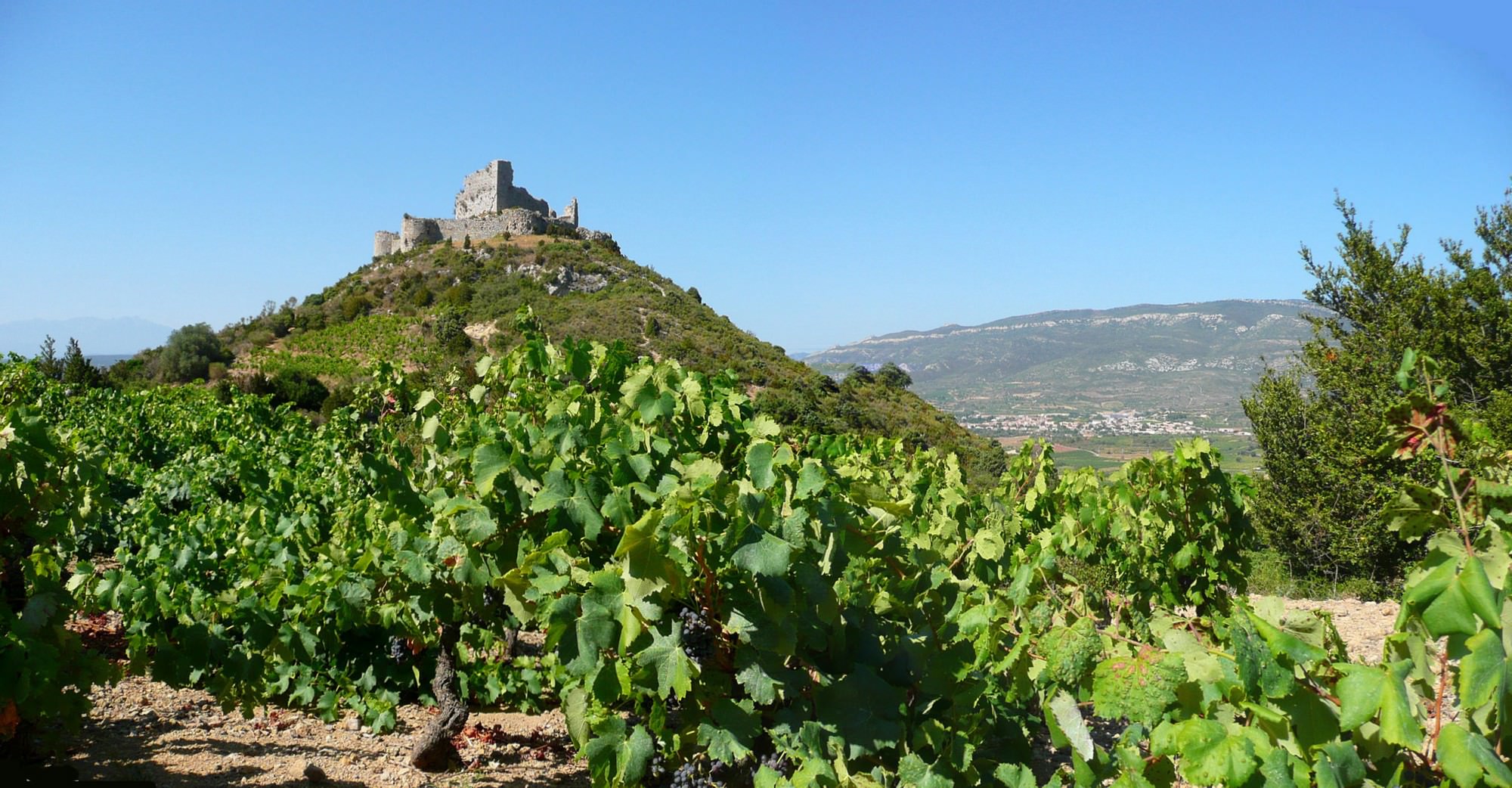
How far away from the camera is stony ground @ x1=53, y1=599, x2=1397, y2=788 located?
3.81 meters

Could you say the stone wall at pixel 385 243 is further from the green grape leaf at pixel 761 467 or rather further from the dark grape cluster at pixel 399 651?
the green grape leaf at pixel 761 467

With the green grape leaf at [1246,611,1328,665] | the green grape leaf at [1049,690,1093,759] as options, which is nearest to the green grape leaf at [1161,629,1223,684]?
the green grape leaf at [1246,611,1328,665]

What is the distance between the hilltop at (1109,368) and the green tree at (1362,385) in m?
64.5

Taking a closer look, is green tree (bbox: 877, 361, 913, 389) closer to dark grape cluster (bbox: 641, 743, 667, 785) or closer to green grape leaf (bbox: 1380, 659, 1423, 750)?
dark grape cluster (bbox: 641, 743, 667, 785)

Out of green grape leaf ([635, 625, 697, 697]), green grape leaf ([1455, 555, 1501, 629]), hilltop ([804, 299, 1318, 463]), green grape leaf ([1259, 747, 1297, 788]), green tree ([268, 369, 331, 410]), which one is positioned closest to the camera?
green grape leaf ([1455, 555, 1501, 629])

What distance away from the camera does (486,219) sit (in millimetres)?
51406

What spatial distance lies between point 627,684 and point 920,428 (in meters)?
29.7

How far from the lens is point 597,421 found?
2.72 meters

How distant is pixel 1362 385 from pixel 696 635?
14.0 meters

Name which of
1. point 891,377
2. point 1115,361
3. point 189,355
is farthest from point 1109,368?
point 189,355

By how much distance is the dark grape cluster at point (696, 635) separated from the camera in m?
1.98

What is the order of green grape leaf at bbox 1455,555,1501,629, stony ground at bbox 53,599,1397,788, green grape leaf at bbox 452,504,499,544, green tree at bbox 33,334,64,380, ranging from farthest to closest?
green tree at bbox 33,334,64,380, stony ground at bbox 53,599,1397,788, green grape leaf at bbox 452,504,499,544, green grape leaf at bbox 1455,555,1501,629

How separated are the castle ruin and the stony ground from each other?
155 ft

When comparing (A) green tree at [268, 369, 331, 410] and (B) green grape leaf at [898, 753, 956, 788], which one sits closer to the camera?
(B) green grape leaf at [898, 753, 956, 788]
